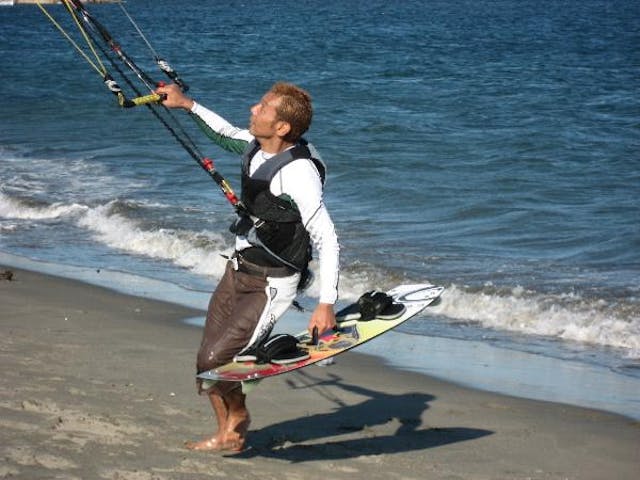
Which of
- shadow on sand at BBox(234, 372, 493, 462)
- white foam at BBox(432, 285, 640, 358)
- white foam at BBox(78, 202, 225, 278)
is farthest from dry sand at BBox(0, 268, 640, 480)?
white foam at BBox(78, 202, 225, 278)

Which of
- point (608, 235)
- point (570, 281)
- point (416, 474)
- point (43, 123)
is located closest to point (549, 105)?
point (43, 123)

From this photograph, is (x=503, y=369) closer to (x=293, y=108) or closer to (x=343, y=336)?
(x=343, y=336)

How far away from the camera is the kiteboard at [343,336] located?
494 cm

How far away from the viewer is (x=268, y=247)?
500 cm

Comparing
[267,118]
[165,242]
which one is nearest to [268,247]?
[267,118]

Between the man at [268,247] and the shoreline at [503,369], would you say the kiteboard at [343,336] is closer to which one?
the man at [268,247]

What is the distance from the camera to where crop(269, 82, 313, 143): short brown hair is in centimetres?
488

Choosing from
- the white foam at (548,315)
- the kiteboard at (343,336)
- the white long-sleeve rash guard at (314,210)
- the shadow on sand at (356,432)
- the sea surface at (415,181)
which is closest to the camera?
the white long-sleeve rash guard at (314,210)

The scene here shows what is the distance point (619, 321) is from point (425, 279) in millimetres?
2028

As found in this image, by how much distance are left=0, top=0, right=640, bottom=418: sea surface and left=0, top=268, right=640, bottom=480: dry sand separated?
659 millimetres

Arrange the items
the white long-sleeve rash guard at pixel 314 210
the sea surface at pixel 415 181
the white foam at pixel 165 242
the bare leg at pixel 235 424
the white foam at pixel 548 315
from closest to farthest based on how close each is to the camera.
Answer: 1. the white long-sleeve rash guard at pixel 314 210
2. the bare leg at pixel 235 424
3. the white foam at pixel 548 315
4. the sea surface at pixel 415 181
5. the white foam at pixel 165 242

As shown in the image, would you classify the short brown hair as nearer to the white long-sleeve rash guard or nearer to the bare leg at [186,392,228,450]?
the white long-sleeve rash guard

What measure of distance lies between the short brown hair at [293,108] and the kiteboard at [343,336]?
3.02ft

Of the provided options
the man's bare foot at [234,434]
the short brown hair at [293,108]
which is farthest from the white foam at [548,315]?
the short brown hair at [293,108]
